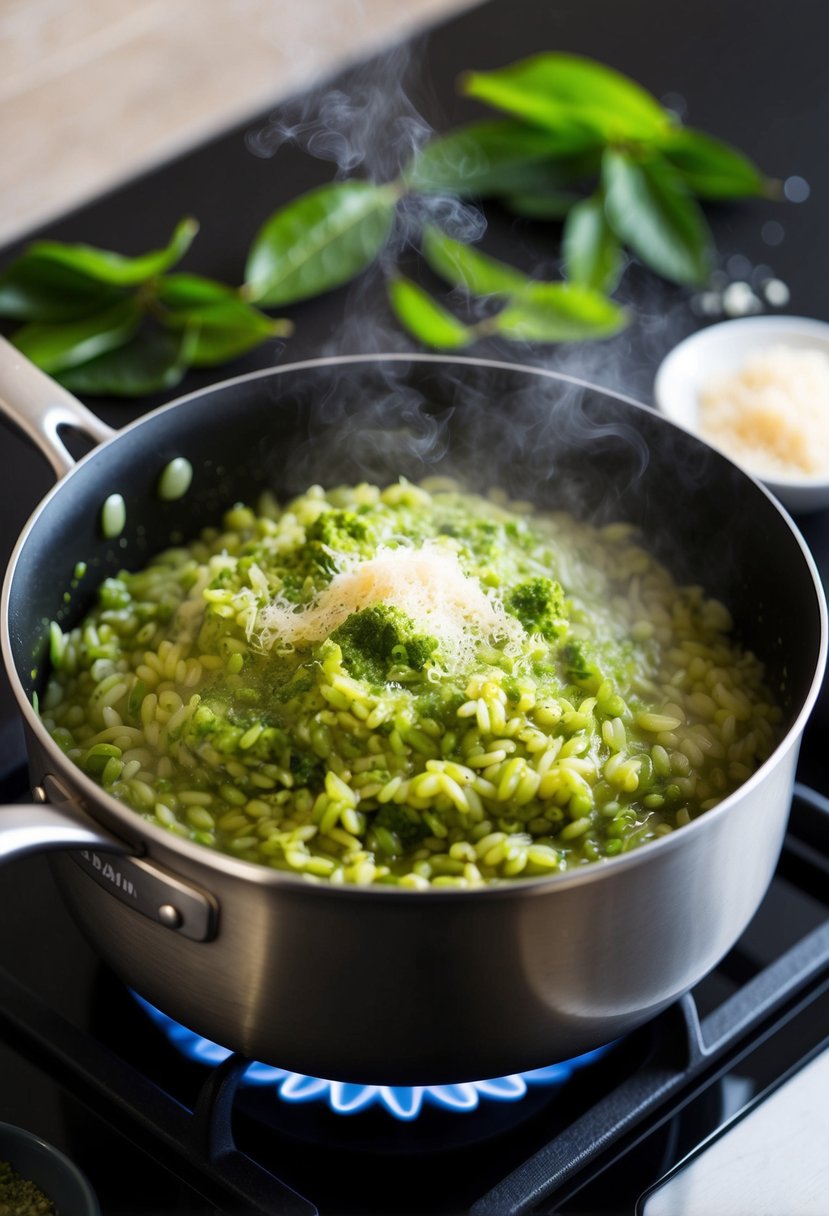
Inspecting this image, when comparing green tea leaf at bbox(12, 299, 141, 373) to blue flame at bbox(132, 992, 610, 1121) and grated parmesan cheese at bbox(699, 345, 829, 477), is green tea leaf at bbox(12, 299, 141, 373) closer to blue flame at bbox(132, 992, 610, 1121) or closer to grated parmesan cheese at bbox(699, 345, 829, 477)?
grated parmesan cheese at bbox(699, 345, 829, 477)

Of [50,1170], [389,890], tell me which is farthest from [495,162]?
[50,1170]

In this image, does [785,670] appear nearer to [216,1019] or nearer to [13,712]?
[216,1019]

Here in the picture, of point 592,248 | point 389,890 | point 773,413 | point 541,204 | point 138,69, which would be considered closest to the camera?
point 389,890

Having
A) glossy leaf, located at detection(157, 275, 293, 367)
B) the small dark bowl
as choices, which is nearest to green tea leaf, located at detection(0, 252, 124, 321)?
glossy leaf, located at detection(157, 275, 293, 367)

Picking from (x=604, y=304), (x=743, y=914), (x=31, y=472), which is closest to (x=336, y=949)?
(x=743, y=914)

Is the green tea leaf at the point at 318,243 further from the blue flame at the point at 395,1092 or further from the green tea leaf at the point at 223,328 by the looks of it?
the blue flame at the point at 395,1092

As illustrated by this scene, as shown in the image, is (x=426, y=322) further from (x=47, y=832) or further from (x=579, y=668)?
(x=47, y=832)
